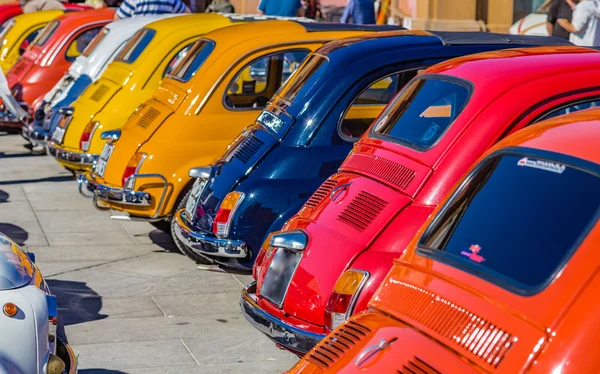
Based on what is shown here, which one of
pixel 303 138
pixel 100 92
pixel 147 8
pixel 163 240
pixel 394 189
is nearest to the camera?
pixel 394 189

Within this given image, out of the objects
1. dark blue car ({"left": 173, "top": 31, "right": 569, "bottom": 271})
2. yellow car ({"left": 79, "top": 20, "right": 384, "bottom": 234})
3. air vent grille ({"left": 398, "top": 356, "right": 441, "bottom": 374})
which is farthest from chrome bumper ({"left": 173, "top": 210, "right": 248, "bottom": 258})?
air vent grille ({"left": 398, "top": 356, "right": 441, "bottom": 374})

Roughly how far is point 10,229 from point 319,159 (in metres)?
4.11

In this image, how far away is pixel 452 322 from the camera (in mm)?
3600

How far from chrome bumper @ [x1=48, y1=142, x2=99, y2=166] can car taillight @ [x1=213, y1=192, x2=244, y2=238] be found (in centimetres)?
359

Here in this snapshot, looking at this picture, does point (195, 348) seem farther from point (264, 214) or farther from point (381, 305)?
point (381, 305)

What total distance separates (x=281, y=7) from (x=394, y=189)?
11043 mm

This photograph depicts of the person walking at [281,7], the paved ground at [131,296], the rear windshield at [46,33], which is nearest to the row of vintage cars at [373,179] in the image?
the paved ground at [131,296]

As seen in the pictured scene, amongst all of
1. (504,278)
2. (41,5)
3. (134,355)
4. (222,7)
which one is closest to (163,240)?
(134,355)

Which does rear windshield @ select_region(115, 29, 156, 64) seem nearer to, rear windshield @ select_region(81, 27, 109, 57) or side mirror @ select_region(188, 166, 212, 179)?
rear windshield @ select_region(81, 27, 109, 57)

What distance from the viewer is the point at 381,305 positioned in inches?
158

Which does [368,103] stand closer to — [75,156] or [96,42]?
[75,156]

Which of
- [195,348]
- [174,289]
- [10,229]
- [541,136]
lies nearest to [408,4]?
[10,229]

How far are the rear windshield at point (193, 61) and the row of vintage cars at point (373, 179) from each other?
31mm

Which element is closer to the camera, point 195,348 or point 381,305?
point 381,305
